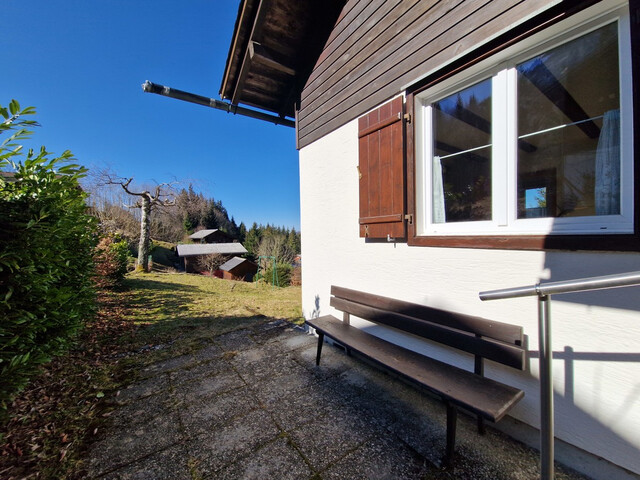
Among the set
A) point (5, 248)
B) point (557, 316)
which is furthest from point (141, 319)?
point (557, 316)

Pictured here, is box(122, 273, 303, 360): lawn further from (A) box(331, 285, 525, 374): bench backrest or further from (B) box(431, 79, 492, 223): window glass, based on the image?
(B) box(431, 79, 492, 223): window glass

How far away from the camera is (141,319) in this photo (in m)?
4.72

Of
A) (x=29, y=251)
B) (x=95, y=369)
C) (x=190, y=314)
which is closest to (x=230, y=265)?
(x=190, y=314)

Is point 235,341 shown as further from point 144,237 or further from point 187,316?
point 144,237

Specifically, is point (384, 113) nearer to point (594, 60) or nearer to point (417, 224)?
point (417, 224)

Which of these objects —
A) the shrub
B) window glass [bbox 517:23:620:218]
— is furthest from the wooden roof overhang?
the shrub

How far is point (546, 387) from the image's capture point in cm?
98

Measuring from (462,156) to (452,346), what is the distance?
1596mm

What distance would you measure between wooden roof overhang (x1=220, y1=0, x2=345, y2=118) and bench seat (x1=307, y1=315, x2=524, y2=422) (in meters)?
4.15

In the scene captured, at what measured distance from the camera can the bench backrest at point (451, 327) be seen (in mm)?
1653

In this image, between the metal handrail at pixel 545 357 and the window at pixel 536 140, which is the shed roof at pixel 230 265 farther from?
the metal handrail at pixel 545 357

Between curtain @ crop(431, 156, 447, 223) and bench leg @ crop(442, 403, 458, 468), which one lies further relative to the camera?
curtain @ crop(431, 156, 447, 223)

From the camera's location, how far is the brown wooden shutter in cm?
239

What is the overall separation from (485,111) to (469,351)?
187 centimetres
